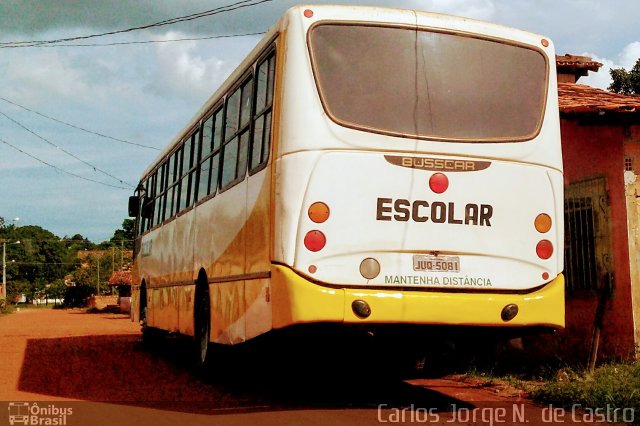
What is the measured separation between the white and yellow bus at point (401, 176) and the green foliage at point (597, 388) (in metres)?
1.09

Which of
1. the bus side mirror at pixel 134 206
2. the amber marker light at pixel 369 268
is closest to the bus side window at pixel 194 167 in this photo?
the amber marker light at pixel 369 268

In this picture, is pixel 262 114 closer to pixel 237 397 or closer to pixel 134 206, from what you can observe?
pixel 237 397

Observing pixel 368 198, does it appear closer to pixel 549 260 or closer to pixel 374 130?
pixel 374 130

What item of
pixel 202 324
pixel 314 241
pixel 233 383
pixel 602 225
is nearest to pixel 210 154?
pixel 202 324

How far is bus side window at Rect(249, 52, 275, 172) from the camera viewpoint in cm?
768

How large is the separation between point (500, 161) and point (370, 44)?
1520 millimetres

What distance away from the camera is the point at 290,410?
7750 mm

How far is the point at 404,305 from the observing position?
6.98 m

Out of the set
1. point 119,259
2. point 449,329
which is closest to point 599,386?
point 449,329

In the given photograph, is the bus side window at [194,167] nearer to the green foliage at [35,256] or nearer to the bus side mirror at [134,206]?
the bus side mirror at [134,206]

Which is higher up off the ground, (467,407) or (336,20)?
(336,20)

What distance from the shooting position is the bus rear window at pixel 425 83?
23.9 feet

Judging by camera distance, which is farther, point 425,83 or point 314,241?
point 425,83

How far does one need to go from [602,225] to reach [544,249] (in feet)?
11.3
